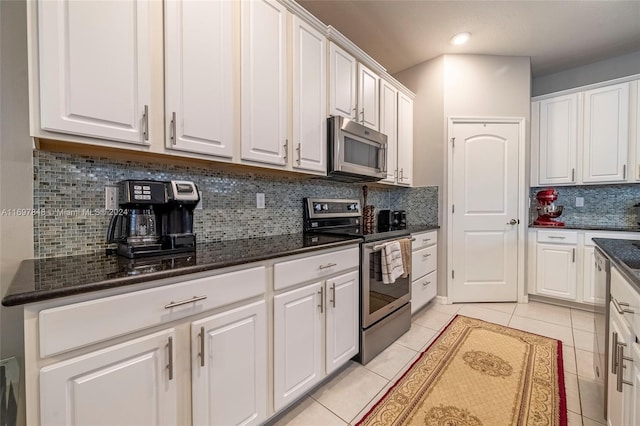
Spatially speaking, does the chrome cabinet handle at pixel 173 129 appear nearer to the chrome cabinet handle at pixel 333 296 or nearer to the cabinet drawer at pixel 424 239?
the chrome cabinet handle at pixel 333 296

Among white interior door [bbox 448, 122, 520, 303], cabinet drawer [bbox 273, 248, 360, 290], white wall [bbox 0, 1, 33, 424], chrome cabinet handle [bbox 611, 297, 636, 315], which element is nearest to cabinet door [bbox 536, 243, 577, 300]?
white interior door [bbox 448, 122, 520, 303]

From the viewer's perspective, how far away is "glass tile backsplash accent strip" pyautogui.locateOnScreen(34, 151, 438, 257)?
1.20 m

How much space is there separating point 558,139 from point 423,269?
7.61 ft

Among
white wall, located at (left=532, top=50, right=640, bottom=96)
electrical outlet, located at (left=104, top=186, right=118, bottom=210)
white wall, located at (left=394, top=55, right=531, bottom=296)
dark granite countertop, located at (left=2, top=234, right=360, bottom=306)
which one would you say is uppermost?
white wall, located at (left=532, top=50, right=640, bottom=96)

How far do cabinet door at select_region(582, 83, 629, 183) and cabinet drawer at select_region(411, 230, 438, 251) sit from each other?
185 centimetres

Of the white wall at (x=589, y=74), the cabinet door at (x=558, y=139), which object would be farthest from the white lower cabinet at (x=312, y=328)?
the white wall at (x=589, y=74)

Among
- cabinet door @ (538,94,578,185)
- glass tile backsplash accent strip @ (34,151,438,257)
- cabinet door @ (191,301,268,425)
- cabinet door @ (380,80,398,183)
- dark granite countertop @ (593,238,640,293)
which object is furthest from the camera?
cabinet door @ (538,94,578,185)

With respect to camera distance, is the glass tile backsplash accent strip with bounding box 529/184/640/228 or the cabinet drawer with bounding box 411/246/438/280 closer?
the cabinet drawer with bounding box 411/246/438/280

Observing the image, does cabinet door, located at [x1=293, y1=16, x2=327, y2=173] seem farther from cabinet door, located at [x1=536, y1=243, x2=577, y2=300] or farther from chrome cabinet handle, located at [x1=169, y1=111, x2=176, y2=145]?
cabinet door, located at [x1=536, y1=243, x2=577, y2=300]

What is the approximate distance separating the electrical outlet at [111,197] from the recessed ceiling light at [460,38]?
3227 mm

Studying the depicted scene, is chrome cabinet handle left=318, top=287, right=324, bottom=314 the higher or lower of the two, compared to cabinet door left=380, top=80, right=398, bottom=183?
lower

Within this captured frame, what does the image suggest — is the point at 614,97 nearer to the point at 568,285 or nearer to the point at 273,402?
the point at 568,285

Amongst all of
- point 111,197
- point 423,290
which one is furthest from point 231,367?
point 423,290

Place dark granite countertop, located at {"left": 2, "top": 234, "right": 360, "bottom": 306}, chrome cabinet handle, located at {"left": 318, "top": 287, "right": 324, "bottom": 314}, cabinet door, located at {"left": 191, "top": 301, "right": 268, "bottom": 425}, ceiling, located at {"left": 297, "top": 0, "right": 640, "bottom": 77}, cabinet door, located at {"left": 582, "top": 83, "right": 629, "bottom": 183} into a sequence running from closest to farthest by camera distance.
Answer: dark granite countertop, located at {"left": 2, "top": 234, "right": 360, "bottom": 306} → cabinet door, located at {"left": 191, "top": 301, "right": 268, "bottom": 425} → chrome cabinet handle, located at {"left": 318, "top": 287, "right": 324, "bottom": 314} → ceiling, located at {"left": 297, "top": 0, "right": 640, "bottom": 77} → cabinet door, located at {"left": 582, "top": 83, "right": 629, "bottom": 183}
